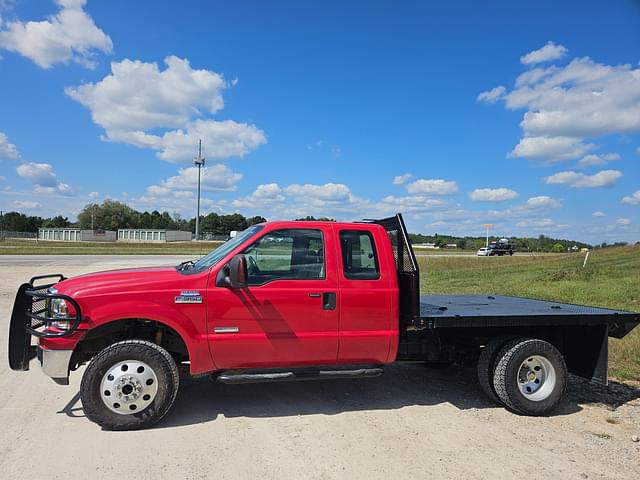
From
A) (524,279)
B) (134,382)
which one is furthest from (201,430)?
(524,279)

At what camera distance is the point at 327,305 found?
15.2 feet

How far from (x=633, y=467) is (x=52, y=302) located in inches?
203

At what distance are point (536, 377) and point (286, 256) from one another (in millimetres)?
2948

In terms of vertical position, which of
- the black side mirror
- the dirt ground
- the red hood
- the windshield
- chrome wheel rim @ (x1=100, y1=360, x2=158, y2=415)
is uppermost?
the windshield

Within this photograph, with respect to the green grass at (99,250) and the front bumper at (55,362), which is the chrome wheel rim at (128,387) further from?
the green grass at (99,250)

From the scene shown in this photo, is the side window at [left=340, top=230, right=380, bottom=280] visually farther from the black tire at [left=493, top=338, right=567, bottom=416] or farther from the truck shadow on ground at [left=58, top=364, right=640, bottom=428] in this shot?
the black tire at [left=493, top=338, right=567, bottom=416]

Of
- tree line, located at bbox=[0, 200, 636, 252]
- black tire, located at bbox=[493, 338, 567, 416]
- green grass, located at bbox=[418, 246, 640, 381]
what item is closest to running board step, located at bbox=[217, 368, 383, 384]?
black tire, located at bbox=[493, 338, 567, 416]

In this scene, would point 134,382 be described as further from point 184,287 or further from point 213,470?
Answer: point 213,470

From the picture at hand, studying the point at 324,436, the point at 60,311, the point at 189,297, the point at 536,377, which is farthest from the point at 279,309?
the point at 536,377

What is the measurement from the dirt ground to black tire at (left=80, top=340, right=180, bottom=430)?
0.38 ft

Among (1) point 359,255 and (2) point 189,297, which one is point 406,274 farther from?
(2) point 189,297

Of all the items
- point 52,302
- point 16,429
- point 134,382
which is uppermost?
point 52,302

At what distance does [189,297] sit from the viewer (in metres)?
4.37

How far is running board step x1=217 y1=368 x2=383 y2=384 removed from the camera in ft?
14.7
